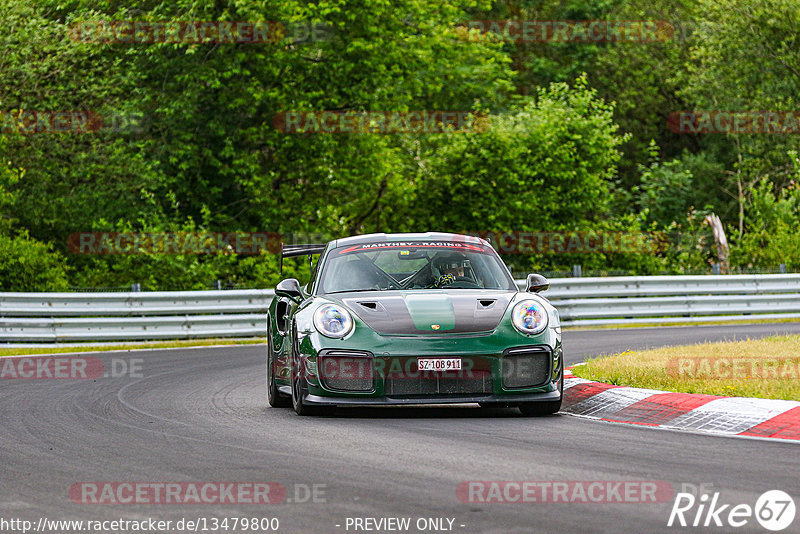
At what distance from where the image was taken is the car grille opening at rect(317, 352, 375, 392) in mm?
9109

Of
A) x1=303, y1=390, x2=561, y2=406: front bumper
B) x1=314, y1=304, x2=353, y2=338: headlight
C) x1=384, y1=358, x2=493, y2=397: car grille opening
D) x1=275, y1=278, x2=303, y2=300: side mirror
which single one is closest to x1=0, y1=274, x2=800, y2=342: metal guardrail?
x1=275, y1=278, x2=303, y2=300: side mirror

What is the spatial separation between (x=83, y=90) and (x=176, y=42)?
8.83 feet

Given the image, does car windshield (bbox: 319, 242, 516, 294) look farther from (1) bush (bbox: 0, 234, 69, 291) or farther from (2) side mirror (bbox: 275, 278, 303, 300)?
(1) bush (bbox: 0, 234, 69, 291)

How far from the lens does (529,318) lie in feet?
30.8

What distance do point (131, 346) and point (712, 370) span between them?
36.5 ft

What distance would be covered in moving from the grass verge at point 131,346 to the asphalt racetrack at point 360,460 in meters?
7.66

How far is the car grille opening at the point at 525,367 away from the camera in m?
9.12

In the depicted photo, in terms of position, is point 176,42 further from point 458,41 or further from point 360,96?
point 458,41

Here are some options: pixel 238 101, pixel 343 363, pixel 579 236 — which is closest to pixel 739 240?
pixel 579 236

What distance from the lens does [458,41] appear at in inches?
1667
